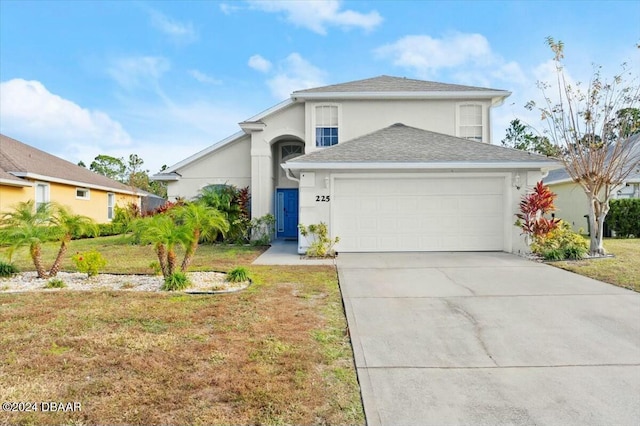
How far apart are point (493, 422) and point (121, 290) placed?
629 cm

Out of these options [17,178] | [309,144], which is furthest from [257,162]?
[17,178]

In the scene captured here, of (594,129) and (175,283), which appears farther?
(594,129)

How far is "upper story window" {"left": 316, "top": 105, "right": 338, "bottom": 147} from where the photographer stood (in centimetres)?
1420

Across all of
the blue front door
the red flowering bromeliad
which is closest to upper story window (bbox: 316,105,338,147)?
the blue front door

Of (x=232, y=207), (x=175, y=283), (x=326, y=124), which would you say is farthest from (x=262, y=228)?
(x=175, y=283)

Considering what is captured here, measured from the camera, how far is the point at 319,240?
10.7 metres

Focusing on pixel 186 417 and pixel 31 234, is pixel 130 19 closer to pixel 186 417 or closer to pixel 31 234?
pixel 31 234

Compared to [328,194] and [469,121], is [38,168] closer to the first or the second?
[328,194]

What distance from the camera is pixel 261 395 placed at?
2939 millimetres

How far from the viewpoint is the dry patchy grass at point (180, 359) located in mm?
2746

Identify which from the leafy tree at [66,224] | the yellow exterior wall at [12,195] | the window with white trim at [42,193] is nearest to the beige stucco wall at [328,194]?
the leafy tree at [66,224]

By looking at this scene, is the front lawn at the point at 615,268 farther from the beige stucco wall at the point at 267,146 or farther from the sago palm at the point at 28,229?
the sago palm at the point at 28,229

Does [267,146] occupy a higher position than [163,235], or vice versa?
[267,146]

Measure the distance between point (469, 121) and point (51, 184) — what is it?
1923cm
